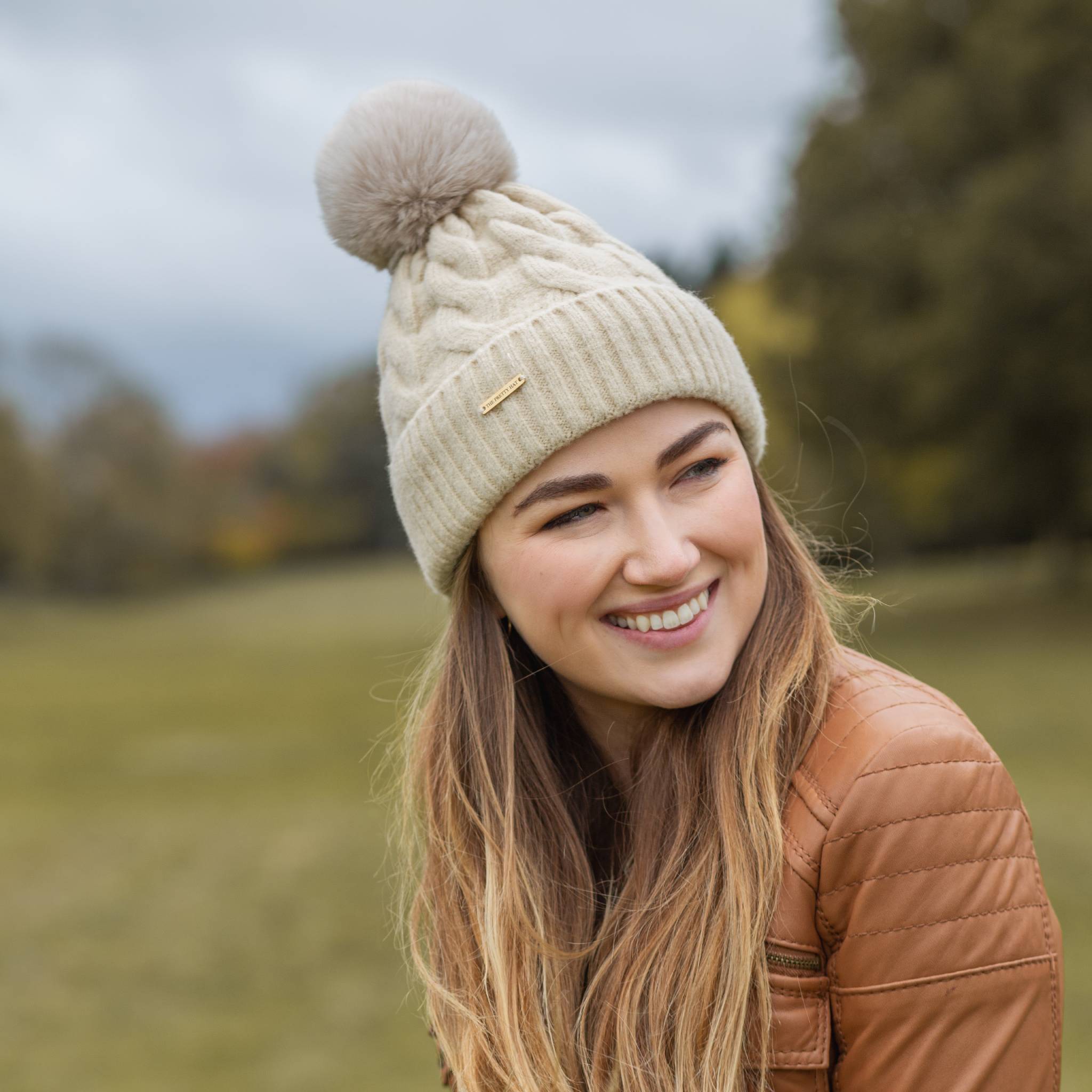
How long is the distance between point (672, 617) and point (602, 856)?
2.05 ft

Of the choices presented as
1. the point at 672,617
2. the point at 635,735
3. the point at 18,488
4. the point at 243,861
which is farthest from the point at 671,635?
the point at 18,488

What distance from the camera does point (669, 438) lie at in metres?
2.17

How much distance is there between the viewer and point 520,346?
2221 millimetres

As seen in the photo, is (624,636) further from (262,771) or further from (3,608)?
(3,608)

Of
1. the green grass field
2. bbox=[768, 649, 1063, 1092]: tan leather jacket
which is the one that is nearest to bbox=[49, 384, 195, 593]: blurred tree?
the green grass field

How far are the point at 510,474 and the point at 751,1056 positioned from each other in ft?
3.44

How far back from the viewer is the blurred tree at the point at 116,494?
125 ft

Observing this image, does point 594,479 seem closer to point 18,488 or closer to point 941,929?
point 941,929

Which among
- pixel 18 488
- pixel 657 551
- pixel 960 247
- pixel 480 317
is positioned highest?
pixel 18 488

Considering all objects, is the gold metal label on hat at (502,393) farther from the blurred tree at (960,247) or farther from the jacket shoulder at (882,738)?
the blurred tree at (960,247)

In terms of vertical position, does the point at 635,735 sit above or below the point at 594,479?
below

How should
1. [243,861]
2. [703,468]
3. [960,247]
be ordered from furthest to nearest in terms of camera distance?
[960,247]
[243,861]
[703,468]

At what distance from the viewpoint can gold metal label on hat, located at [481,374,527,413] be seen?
7.23 ft

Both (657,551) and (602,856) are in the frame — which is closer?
(657,551)
